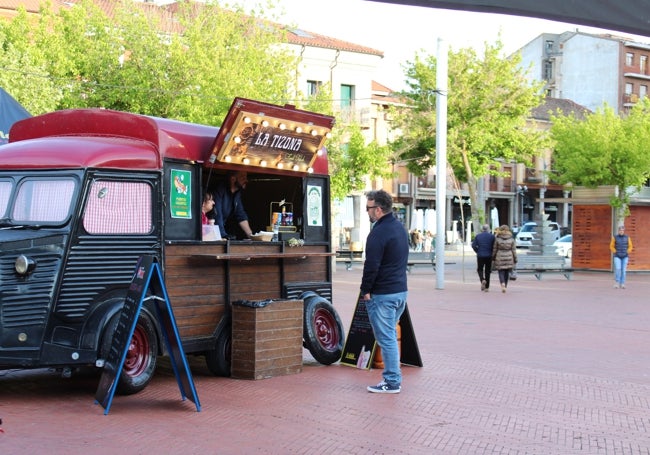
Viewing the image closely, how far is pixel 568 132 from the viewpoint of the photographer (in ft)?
124

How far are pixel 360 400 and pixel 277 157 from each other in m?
3.26

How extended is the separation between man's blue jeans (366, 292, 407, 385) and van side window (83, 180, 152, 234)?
92.5 inches

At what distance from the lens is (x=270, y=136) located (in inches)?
399

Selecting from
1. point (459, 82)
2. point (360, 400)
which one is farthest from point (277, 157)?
point (459, 82)

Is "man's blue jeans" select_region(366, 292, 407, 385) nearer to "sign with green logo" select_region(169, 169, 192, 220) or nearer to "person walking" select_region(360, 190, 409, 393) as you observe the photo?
"person walking" select_region(360, 190, 409, 393)

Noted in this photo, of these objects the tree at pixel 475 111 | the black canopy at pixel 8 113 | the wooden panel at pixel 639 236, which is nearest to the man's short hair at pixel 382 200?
the black canopy at pixel 8 113

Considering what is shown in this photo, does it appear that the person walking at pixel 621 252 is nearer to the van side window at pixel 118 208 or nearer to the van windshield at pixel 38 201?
the van side window at pixel 118 208

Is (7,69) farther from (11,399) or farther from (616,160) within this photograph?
(616,160)

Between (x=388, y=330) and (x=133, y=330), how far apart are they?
2.46 metres

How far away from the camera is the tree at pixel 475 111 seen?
44375mm

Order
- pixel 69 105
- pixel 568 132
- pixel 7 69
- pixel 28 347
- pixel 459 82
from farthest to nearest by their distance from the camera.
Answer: pixel 459 82 → pixel 568 132 → pixel 69 105 → pixel 7 69 → pixel 28 347

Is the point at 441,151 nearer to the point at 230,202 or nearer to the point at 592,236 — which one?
the point at 592,236

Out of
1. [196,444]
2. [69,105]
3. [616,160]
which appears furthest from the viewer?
[616,160]

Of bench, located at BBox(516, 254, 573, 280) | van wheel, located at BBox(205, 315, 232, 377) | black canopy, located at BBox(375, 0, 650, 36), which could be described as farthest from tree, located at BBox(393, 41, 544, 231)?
black canopy, located at BBox(375, 0, 650, 36)
